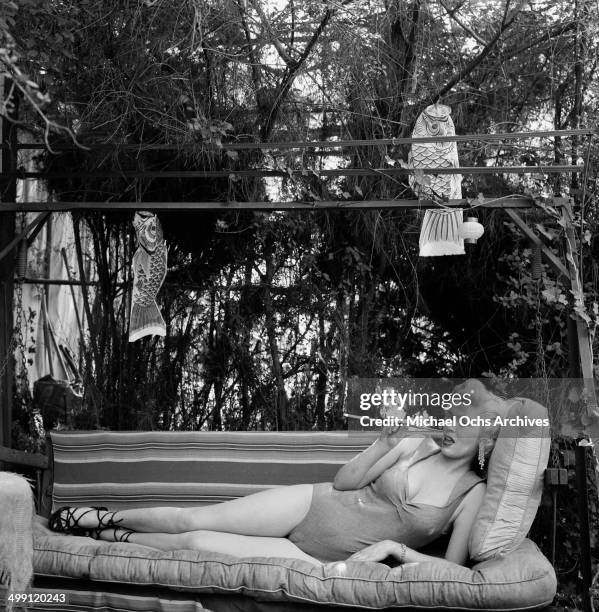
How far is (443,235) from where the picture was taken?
11.7ft

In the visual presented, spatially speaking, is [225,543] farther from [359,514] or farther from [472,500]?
[472,500]

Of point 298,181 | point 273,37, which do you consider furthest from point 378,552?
point 273,37

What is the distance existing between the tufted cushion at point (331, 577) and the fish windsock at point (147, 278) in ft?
4.13

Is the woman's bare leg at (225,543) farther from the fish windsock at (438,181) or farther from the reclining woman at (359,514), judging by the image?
the fish windsock at (438,181)

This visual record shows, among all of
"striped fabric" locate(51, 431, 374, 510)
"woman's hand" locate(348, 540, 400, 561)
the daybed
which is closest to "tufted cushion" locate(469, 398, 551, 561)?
the daybed

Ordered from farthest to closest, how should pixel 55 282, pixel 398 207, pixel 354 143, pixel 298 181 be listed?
1. pixel 55 282
2. pixel 298 181
3. pixel 398 207
4. pixel 354 143

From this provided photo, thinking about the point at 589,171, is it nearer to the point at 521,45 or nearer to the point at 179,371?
the point at 521,45

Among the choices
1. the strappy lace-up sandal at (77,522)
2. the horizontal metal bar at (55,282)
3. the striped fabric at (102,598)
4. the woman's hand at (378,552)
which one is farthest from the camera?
the horizontal metal bar at (55,282)

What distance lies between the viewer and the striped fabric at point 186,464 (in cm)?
341

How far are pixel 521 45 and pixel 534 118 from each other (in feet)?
1.35

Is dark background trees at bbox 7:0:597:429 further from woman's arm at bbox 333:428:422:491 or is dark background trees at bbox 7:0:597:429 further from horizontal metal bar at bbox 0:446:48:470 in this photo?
horizontal metal bar at bbox 0:446:48:470

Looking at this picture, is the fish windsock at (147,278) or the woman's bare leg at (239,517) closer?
the woman's bare leg at (239,517)

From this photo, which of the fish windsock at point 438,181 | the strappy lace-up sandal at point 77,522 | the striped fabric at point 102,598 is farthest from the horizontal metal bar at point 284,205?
the striped fabric at point 102,598

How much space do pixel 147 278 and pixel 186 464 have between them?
863 millimetres
